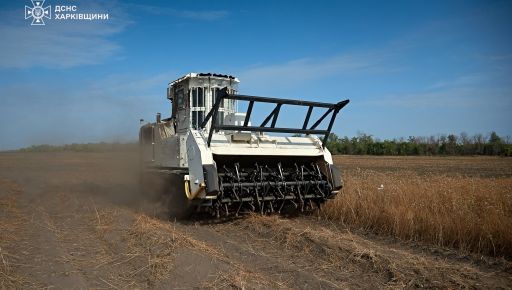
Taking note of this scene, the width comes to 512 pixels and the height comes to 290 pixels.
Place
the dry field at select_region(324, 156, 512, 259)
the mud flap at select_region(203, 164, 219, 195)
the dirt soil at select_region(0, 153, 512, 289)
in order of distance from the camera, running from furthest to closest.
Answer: the mud flap at select_region(203, 164, 219, 195) < the dry field at select_region(324, 156, 512, 259) < the dirt soil at select_region(0, 153, 512, 289)

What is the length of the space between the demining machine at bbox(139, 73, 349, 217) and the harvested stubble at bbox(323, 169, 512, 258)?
79 centimetres

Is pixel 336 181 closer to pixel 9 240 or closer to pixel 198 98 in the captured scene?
pixel 198 98

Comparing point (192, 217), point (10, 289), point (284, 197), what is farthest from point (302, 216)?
point (10, 289)

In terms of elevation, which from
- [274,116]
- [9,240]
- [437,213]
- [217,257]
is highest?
[274,116]

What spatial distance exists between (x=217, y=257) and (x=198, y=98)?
4.83m

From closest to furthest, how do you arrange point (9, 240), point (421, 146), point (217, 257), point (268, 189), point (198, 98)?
1. point (217, 257)
2. point (9, 240)
3. point (268, 189)
4. point (198, 98)
5. point (421, 146)

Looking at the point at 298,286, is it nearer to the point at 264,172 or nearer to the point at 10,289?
the point at 10,289

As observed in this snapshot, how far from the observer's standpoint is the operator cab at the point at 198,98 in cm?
967

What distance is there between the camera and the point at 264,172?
8562 mm

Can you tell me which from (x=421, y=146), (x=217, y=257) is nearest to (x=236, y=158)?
(x=217, y=257)

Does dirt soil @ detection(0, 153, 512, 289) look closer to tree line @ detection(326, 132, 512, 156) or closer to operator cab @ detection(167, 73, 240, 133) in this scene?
operator cab @ detection(167, 73, 240, 133)

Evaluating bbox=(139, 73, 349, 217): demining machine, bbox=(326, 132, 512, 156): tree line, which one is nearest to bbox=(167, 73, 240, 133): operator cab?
bbox=(139, 73, 349, 217): demining machine

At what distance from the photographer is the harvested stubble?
251 inches

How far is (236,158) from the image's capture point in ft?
28.6
